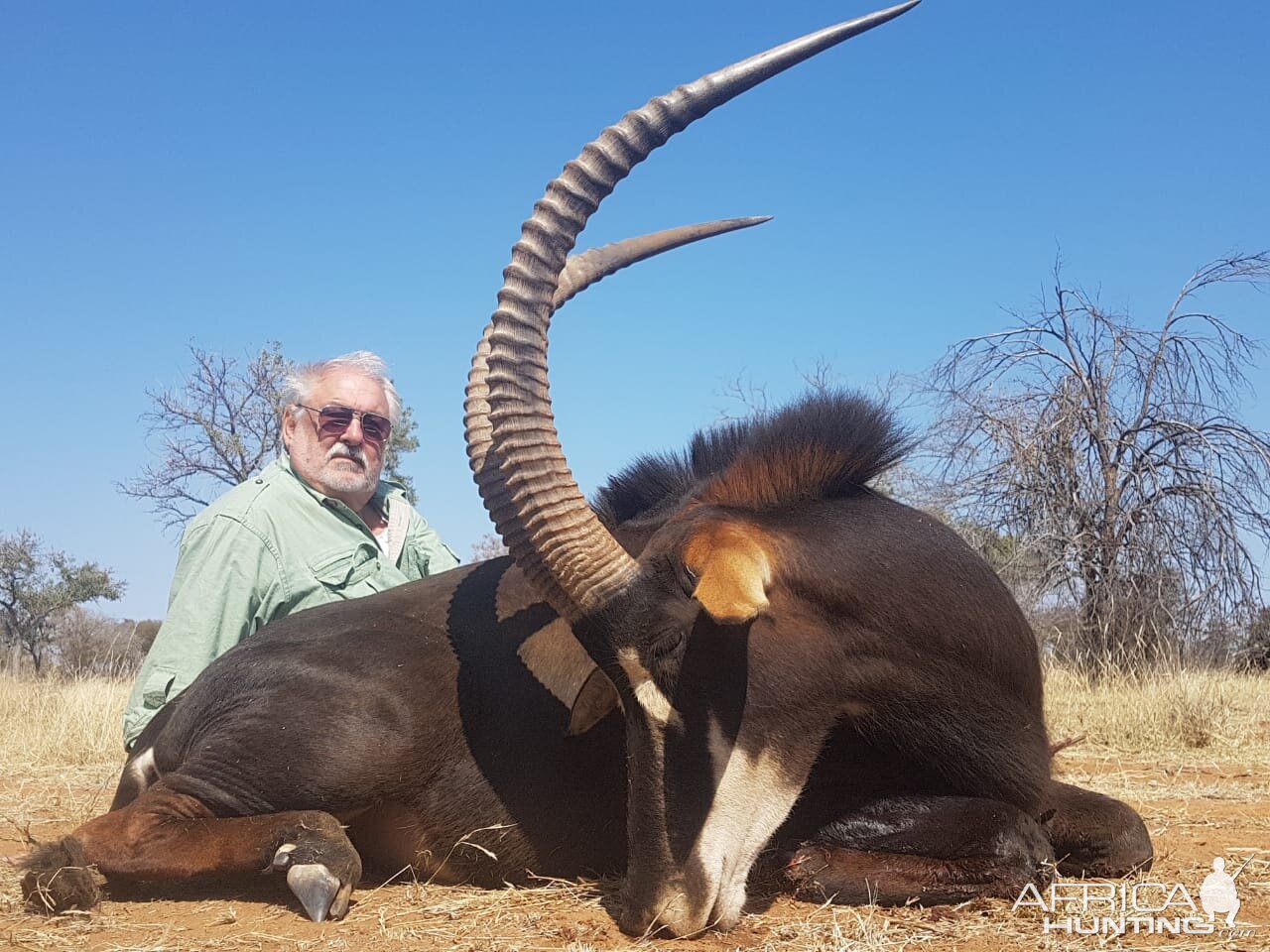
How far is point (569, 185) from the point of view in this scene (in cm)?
362

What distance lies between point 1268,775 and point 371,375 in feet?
19.6

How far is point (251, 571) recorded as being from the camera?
17.5 feet

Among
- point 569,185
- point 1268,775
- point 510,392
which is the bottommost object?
point 1268,775

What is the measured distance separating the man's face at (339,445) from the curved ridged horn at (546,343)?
277 cm

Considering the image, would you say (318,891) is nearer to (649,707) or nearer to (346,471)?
(649,707)

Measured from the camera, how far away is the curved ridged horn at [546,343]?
3592mm

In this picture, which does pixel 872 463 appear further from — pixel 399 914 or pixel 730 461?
pixel 399 914

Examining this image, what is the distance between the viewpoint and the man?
5.20 m

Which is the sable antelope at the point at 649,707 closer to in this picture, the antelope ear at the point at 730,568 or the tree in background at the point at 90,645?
the antelope ear at the point at 730,568

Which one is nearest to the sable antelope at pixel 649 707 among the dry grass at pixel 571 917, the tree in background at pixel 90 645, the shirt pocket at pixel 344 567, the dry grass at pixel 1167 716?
the dry grass at pixel 571 917

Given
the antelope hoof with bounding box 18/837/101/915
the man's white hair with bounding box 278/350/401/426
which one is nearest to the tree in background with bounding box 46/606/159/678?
the man's white hair with bounding box 278/350/401/426

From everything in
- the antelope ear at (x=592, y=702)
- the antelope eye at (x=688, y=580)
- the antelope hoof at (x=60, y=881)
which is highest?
the antelope eye at (x=688, y=580)

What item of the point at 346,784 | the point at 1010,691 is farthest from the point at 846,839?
the point at 346,784

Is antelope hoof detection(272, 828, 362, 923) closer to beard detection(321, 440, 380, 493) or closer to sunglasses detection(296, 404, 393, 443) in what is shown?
beard detection(321, 440, 380, 493)
